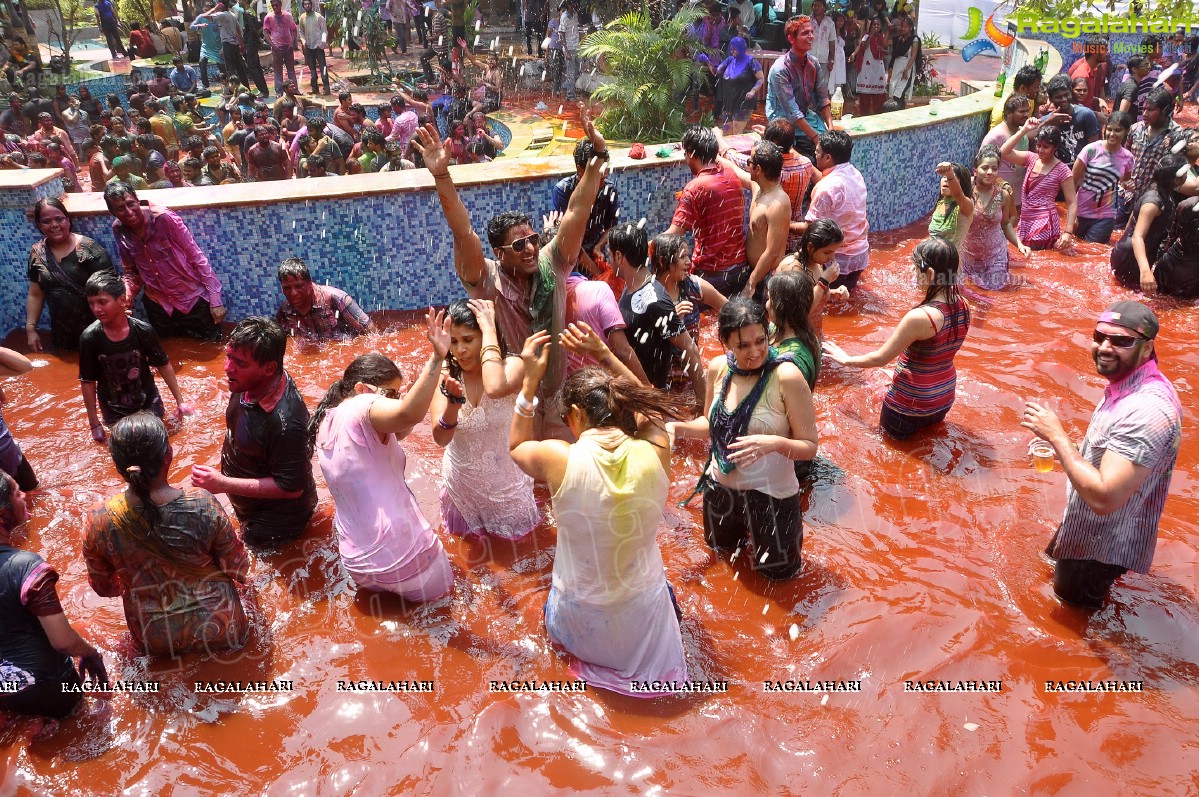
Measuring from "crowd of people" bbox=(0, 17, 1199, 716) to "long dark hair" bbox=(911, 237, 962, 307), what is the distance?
0.05 feet

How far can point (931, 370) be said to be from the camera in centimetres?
498

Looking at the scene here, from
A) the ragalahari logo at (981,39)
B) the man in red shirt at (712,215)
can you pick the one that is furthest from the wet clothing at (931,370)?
the ragalahari logo at (981,39)

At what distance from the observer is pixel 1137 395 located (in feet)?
11.0

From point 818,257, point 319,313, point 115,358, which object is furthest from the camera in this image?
point 319,313

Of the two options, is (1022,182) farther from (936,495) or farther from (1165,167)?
(936,495)

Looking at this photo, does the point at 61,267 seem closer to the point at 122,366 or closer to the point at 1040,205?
the point at 122,366

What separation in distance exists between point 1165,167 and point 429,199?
615cm

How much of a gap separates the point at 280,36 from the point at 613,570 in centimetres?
1756

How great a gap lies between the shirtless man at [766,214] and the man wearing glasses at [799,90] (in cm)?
224

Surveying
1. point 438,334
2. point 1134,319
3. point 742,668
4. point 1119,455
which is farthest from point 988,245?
point 438,334

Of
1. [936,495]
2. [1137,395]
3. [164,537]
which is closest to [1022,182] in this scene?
[936,495]

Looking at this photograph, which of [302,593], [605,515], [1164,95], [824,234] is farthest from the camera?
[1164,95]

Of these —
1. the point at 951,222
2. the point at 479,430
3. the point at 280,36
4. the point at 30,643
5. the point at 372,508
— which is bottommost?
the point at 30,643

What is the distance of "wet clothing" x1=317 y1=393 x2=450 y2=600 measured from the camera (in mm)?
3529
